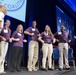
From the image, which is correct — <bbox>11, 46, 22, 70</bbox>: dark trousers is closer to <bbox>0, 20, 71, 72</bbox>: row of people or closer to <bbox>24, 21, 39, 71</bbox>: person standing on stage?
<bbox>0, 20, 71, 72</bbox>: row of people

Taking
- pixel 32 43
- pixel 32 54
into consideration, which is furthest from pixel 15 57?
pixel 32 43

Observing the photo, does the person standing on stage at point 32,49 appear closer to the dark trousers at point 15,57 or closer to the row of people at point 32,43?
the row of people at point 32,43

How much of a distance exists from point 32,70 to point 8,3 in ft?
5.52

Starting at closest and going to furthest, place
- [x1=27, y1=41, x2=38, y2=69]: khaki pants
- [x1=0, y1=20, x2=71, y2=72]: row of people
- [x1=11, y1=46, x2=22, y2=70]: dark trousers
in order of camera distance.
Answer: [x1=0, y1=20, x2=71, y2=72]: row of people → [x1=11, y1=46, x2=22, y2=70]: dark trousers → [x1=27, y1=41, x2=38, y2=69]: khaki pants

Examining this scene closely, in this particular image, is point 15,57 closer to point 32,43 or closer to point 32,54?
point 32,54

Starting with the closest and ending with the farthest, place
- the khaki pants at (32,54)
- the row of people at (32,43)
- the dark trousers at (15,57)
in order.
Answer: the row of people at (32,43) → the dark trousers at (15,57) → the khaki pants at (32,54)

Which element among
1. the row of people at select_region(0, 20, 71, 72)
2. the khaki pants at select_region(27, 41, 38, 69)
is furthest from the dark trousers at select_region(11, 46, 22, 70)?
the khaki pants at select_region(27, 41, 38, 69)

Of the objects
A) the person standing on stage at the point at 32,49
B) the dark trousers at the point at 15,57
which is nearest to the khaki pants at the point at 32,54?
the person standing on stage at the point at 32,49

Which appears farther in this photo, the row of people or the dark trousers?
the dark trousers

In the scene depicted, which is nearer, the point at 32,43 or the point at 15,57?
the point at 15,57

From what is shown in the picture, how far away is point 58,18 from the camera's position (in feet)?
26.8

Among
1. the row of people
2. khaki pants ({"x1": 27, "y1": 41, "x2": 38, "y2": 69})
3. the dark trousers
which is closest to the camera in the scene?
the row of people

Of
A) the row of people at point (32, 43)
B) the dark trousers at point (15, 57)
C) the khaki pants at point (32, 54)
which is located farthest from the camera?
the khaki pants at point (32, 54)

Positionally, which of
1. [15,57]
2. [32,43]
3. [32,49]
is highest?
[32,43]
